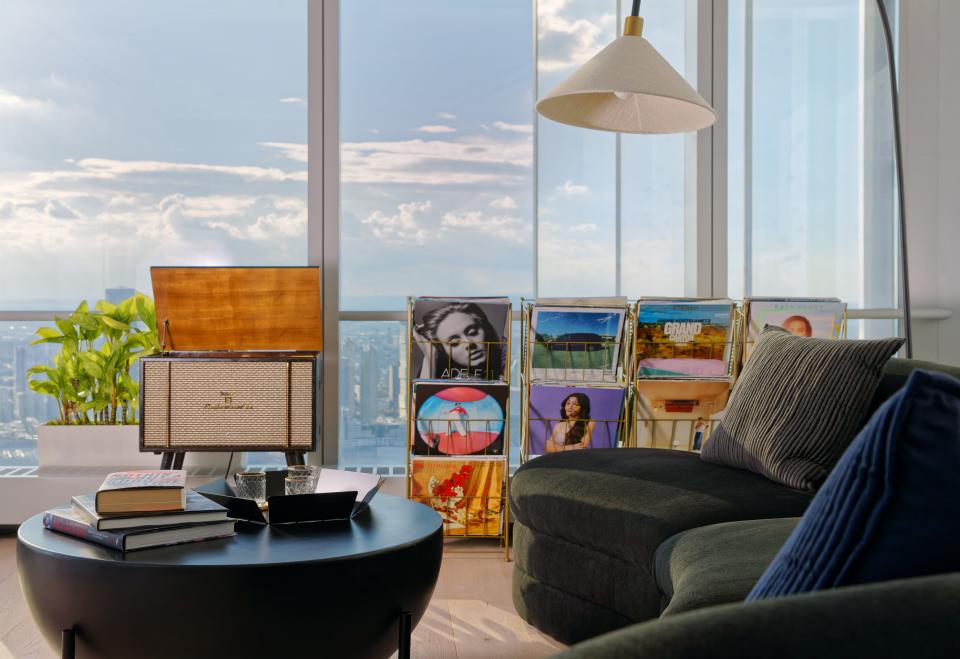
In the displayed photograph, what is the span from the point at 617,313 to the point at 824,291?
4.32 ft

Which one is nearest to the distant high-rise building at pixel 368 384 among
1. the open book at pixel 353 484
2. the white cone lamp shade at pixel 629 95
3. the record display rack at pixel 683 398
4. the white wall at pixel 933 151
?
the record display rack at pixel 683 398

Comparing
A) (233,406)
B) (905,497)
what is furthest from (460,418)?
(905,497)

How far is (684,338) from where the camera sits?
3.78m

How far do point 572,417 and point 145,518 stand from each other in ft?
6.92

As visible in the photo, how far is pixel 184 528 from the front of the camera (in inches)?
78.6

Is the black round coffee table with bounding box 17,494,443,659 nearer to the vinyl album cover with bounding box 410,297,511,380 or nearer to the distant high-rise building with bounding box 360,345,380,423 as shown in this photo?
the vinyl album cover with bounding box 410,297,511,380

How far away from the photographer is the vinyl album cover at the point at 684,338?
3756 mm

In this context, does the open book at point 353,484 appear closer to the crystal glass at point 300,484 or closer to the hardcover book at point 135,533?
the crystal glass at point 300,484

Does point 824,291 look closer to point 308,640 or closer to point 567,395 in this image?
point 567,395

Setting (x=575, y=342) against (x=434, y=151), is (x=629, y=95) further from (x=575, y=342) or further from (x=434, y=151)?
(x=434, y=151)

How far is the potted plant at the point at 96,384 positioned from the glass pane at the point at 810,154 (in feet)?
9.16

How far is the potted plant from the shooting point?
3885 mm

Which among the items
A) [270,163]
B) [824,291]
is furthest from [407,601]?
[824,291]

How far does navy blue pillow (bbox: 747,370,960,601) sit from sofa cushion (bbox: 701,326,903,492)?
1721 millimetres
